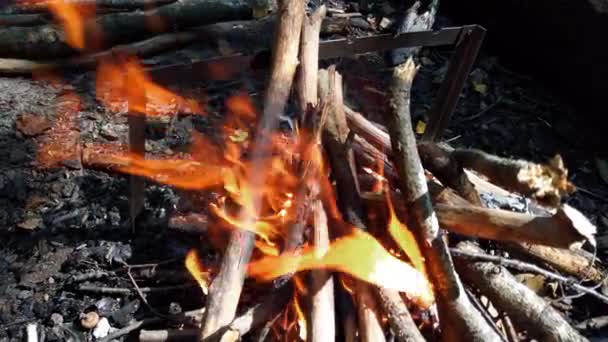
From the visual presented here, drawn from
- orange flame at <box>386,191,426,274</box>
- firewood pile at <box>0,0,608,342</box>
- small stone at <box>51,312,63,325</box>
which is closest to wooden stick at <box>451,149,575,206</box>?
firewood pile at <box>0,0,608,342</box>

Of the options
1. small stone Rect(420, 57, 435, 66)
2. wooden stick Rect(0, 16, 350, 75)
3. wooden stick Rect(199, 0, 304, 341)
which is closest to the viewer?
wooden stick Rect(199, 0, 304, 341)

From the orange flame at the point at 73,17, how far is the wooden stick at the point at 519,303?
332cm

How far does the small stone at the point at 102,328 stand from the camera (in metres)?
2.41

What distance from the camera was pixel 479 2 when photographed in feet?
17.1

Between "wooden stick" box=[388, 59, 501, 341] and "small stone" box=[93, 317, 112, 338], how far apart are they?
147 centimetres

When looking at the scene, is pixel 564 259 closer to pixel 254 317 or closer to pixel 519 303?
pixel 519 303

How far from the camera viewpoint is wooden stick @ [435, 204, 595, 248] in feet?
5.56

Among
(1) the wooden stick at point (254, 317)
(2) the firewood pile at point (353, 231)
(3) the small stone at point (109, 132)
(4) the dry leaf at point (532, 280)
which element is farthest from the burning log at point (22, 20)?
(4) the dry leaf at point (532, 280)

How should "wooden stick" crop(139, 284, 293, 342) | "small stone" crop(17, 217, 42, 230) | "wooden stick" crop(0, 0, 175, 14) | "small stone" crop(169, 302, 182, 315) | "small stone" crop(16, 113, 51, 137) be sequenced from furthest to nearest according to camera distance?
"wooden stick" crop(0, 0, 175, 14) → "small stone" crop(16, 113, 51, 137) → "small stone" crop(17, 217, 42, 230) → "small stone" crop(169, 302, 182, 315) → "wooden stick" crop(139, 284, 293, 342)

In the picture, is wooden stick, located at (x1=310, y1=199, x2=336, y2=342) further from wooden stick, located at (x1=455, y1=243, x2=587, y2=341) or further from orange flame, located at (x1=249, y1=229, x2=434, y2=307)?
wooden stick, located at (x1=455, y1=243, x2=587, y2=341)

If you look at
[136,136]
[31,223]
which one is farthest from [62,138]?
[136,136]

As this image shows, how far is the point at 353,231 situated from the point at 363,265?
18cm

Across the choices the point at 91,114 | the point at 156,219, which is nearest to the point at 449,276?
the point at 156,219

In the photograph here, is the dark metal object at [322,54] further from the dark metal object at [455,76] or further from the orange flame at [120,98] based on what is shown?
the orange flame at [120,98]
